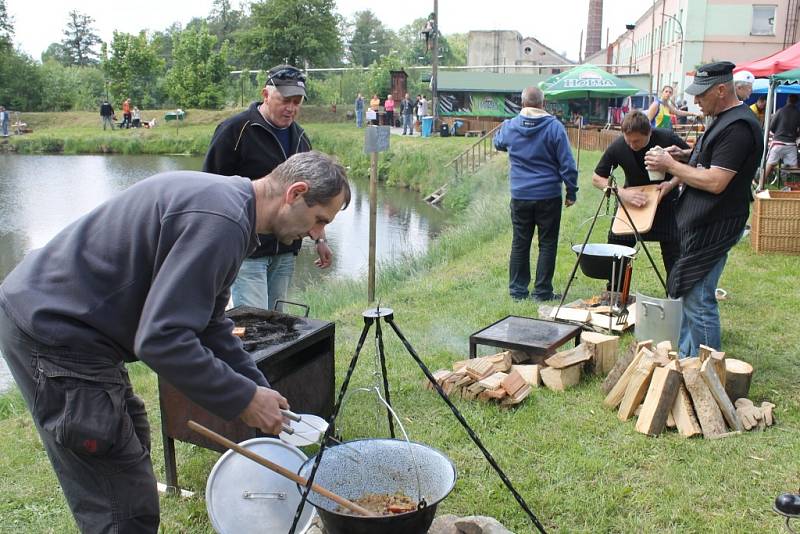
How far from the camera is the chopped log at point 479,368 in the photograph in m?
4.55

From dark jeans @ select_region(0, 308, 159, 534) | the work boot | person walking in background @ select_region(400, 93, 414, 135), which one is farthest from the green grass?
person walking in background @ select_region(400, 93, 414, 135)

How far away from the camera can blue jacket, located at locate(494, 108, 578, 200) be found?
642 cm

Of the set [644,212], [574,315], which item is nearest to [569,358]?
Result: [574,315]

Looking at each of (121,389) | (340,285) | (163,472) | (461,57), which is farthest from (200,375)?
(461,57)

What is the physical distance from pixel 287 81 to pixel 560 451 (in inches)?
102

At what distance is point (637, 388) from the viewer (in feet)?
13.6

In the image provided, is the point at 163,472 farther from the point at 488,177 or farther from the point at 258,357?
the point at 488,177

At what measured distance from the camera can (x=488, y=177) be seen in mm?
18219

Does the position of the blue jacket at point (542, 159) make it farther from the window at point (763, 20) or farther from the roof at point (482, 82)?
the window at point (763, 20)

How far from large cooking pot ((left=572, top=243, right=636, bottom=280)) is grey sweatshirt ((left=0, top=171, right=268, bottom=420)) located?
4.21 meters

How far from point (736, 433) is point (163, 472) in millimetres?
3051

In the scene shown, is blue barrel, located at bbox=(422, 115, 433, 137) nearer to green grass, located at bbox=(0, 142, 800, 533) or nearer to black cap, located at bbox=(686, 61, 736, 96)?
green grass, located at bbox=(0, 142, 800, 533)

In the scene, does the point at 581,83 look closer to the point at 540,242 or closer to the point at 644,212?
the point at 540,242

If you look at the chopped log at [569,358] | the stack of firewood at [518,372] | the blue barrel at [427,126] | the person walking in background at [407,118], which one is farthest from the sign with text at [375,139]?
the person walking in background at [407,118]
